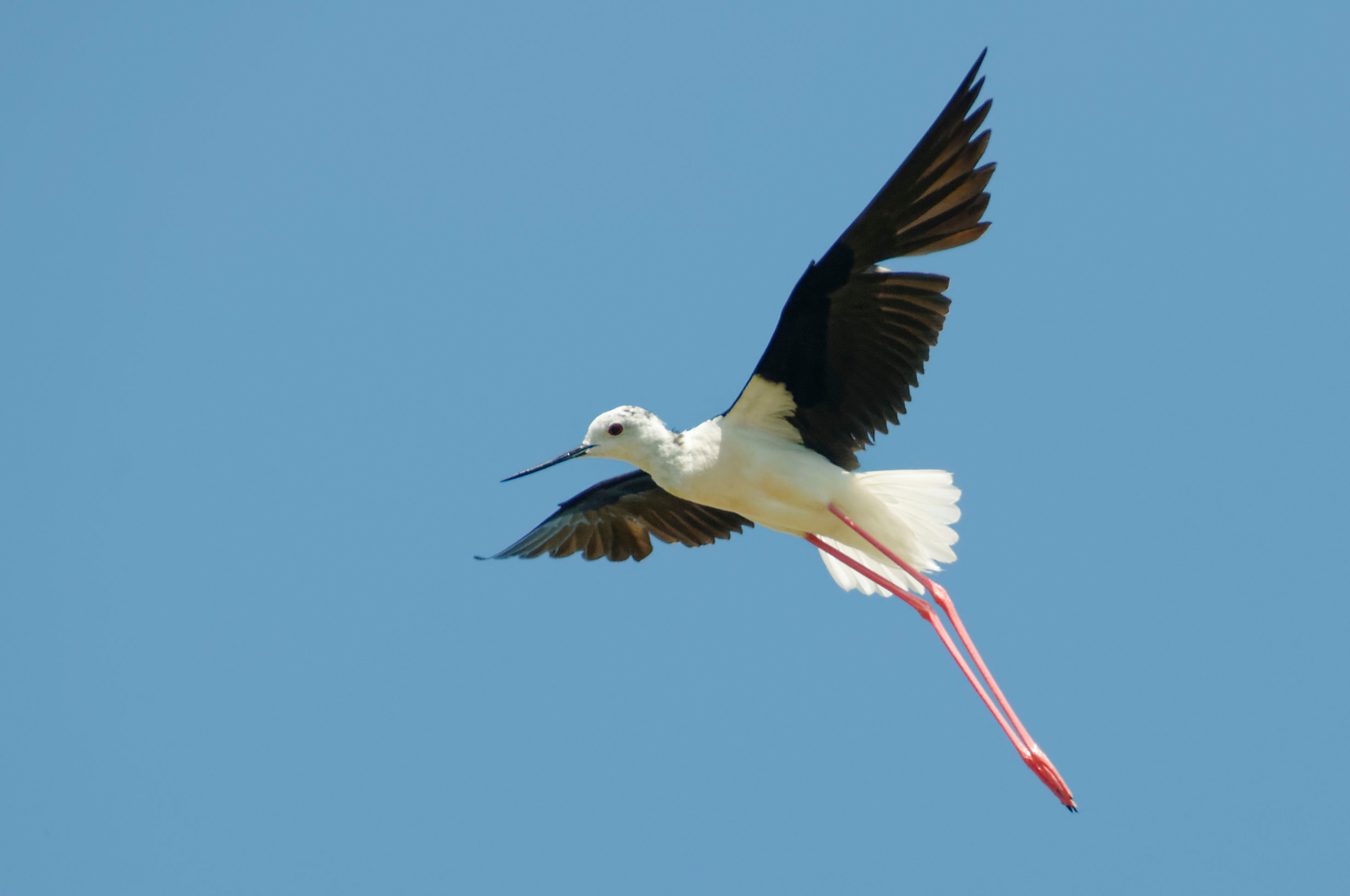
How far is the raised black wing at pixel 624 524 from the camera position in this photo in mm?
9039

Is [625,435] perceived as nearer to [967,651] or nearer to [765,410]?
[765,410]

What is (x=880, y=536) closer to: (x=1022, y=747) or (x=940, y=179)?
(x=1022, y=747)

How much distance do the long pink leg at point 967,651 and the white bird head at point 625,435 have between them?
48.7 inches

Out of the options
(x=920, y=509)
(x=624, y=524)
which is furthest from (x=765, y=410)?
(x=624, y=524)

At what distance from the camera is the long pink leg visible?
21.5 feet

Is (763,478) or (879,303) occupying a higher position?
(879,303)

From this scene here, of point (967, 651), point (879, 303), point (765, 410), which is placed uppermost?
point (765, 410)

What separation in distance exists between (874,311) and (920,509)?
4.92 ft

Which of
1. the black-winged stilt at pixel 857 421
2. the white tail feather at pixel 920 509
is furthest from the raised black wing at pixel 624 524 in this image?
Answer: the white tail feather at pixel 920 509

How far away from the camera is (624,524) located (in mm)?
9211

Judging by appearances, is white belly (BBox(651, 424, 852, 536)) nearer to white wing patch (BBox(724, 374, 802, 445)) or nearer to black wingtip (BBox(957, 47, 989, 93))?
white wing patch (BBox(724, 374, 802, 445))

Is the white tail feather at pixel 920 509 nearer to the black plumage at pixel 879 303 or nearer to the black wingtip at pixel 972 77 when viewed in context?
the black plumage at pixel 879 303

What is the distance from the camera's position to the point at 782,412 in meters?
7.66

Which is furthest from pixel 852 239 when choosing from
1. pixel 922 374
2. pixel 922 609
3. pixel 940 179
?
pixel 922 609
